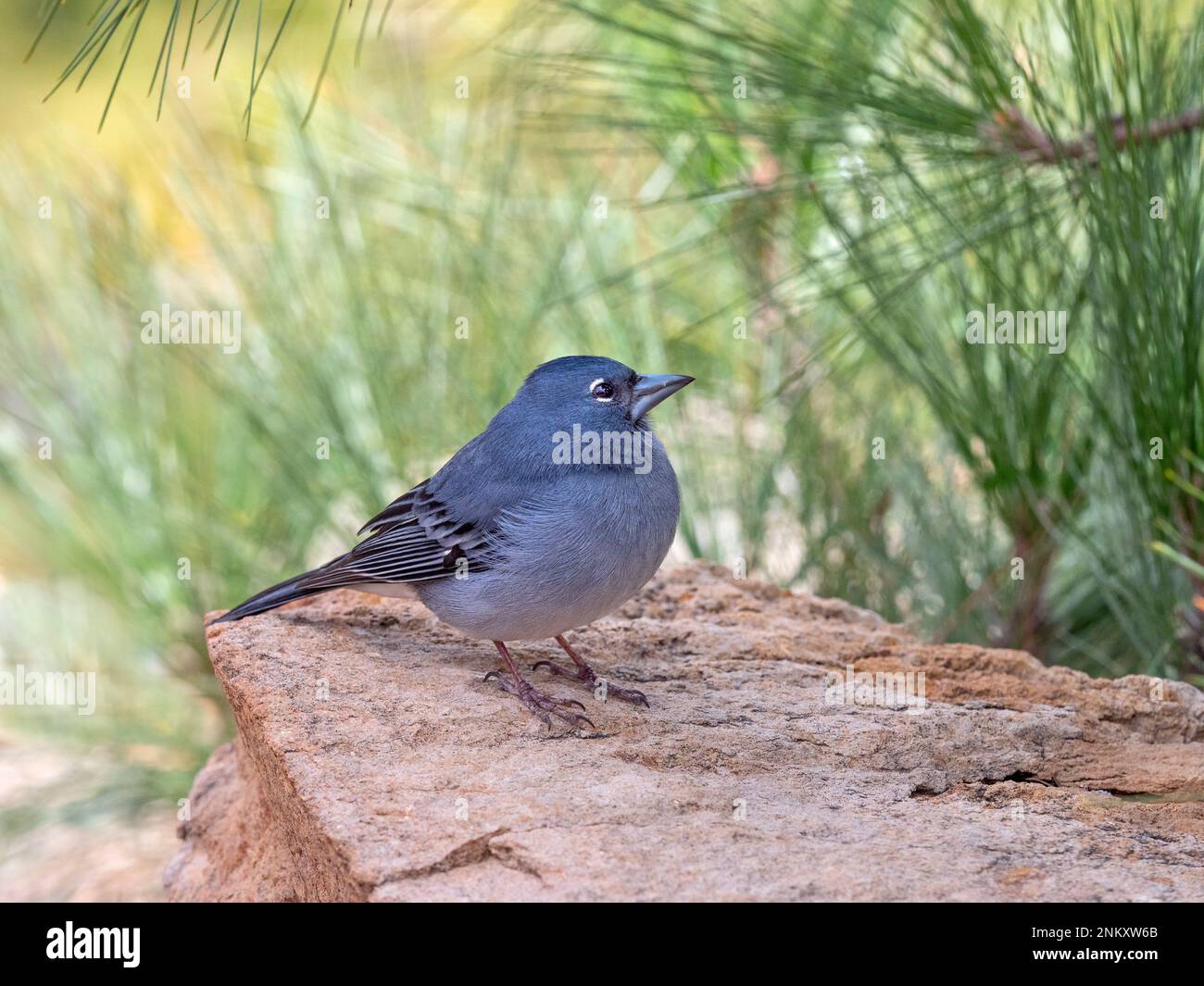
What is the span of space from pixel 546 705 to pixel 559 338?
2.19 metres

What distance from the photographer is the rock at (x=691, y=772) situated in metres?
2.56

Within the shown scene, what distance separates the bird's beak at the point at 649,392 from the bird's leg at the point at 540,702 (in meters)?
0.77

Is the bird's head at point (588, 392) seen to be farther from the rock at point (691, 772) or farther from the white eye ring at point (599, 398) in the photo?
the rock at point (691, 772)

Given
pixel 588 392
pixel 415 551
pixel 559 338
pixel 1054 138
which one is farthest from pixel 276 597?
pixel 1054 138

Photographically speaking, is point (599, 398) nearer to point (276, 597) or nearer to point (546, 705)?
point (546, 705)

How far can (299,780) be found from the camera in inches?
113

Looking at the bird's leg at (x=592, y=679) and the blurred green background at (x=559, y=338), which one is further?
the blurred green background at (x=559, y=338)

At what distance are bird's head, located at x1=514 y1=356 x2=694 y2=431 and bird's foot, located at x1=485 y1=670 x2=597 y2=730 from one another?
0.71 meters

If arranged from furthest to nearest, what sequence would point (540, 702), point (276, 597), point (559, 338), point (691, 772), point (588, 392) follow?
point (559, 338), point (276, 597), point (588, 392), point (540, 702), point (691, 772)

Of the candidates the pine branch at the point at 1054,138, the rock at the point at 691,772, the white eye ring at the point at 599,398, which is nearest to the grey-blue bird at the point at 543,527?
the white eye ring at the point at 599,398

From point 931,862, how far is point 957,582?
2211 mm

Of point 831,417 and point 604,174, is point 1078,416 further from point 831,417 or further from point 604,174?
point 604,174

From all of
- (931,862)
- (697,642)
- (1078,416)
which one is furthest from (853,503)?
(931,862)

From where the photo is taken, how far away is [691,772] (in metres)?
3.04
